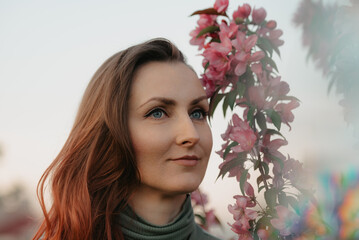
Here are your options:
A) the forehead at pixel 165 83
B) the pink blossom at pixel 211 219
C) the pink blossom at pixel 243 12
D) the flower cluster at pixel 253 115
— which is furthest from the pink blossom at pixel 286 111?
the pink blossom at pixel 211 219

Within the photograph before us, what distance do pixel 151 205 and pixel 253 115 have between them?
27.0 inches

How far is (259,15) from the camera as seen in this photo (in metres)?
1.97

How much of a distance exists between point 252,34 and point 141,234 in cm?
117

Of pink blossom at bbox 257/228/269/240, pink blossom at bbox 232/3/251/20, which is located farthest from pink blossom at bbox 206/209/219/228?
pink blossom at bbox 232/3/251/20

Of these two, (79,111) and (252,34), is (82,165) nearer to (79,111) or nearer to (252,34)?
(79,111)

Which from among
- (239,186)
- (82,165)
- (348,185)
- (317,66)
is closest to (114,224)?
(82,165)

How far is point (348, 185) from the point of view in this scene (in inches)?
54.6

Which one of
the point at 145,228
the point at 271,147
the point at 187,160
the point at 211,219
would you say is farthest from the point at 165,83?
the point at 211,219

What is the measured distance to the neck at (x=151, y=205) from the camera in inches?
72.1

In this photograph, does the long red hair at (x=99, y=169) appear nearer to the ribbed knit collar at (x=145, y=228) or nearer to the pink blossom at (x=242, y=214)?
the ribbed knit collar at (x=145, y=228)

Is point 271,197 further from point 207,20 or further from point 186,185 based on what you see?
point 207,20

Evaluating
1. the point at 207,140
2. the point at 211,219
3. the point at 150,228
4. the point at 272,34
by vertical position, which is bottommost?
the point at 211,219

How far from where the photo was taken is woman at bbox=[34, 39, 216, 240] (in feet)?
5.70

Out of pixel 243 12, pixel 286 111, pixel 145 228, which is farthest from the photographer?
pixel 243 12
